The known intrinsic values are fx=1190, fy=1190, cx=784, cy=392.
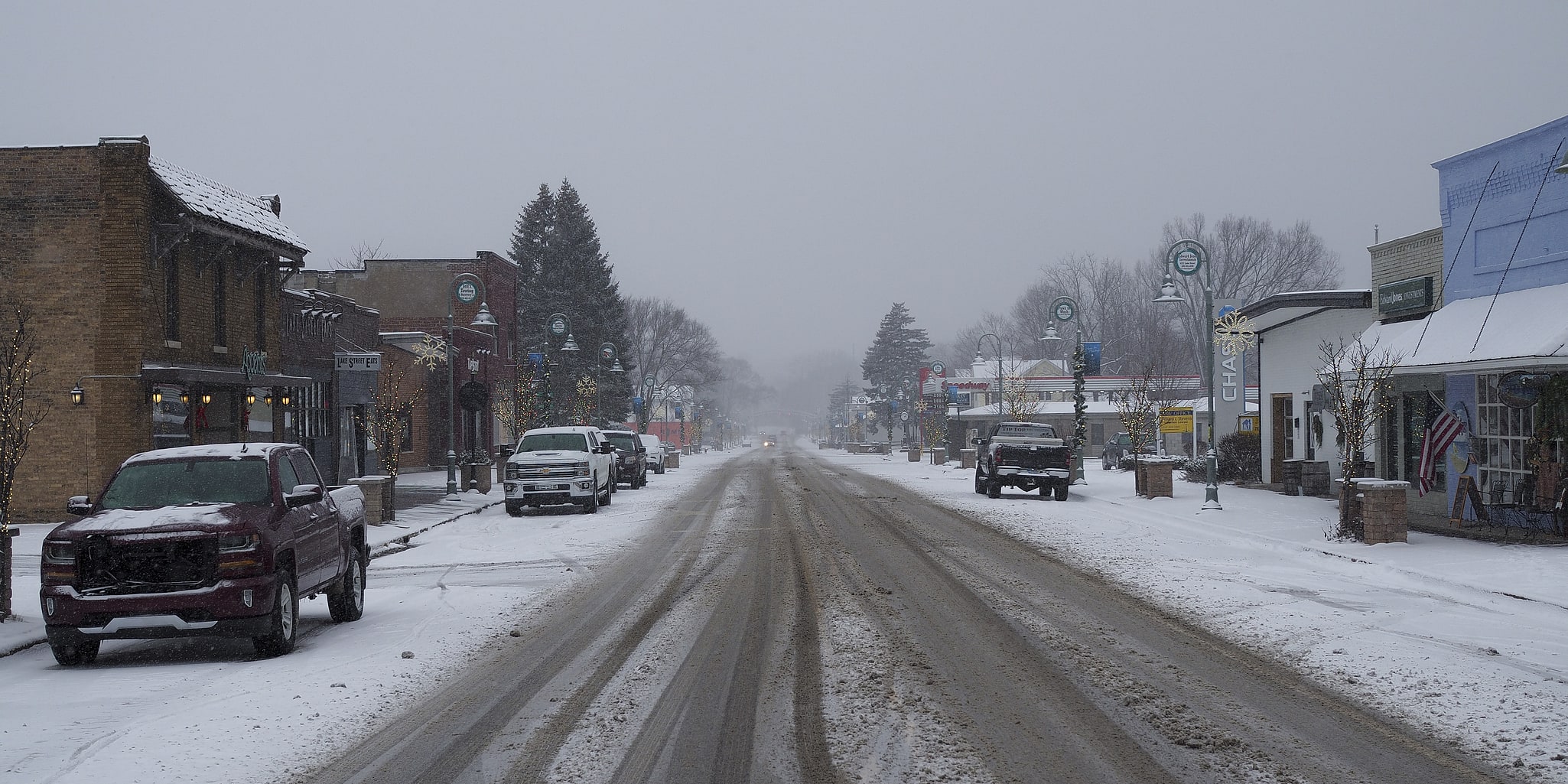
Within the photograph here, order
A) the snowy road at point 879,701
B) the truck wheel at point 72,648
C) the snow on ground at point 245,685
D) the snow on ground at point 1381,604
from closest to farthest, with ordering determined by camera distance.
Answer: the snowy road at point 879,701 < the snow on ground at point 245,685 < the snow on ground at point 1381,604 < the truck wheel at point 72,648

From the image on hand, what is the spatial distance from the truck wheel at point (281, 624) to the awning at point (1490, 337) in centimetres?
1621

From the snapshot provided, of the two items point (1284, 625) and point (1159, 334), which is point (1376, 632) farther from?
point (1159, 334)

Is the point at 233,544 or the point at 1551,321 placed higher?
the point at 1551,321

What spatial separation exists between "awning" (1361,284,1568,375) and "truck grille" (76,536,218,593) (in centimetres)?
1685

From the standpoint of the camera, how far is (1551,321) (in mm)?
17656

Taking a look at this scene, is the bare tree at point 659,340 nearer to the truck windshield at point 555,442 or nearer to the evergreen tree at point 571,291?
the evergreen tree at point 571,291

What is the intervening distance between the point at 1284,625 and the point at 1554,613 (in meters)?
2.94

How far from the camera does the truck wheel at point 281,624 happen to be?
1002cm

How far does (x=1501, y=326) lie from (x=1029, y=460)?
12800 millimetres

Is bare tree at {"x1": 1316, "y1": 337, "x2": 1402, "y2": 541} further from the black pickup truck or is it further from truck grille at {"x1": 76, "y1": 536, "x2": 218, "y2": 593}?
truck grille at {"x1": 76, "y1": 536, "x2": 218, "y2": 593}

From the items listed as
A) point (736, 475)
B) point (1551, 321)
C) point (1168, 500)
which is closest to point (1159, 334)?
point (736, 475)

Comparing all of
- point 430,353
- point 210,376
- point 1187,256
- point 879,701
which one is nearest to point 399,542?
point 210,376

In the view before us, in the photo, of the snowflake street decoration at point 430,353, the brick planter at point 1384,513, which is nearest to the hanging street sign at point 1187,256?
the brick planter at point 1384,513

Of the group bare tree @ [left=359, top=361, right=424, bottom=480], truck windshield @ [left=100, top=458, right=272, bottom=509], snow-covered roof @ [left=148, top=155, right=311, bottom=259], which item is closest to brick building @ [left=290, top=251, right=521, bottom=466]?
bare tree @ [left=359, top=361, right=424, bottom=480]
